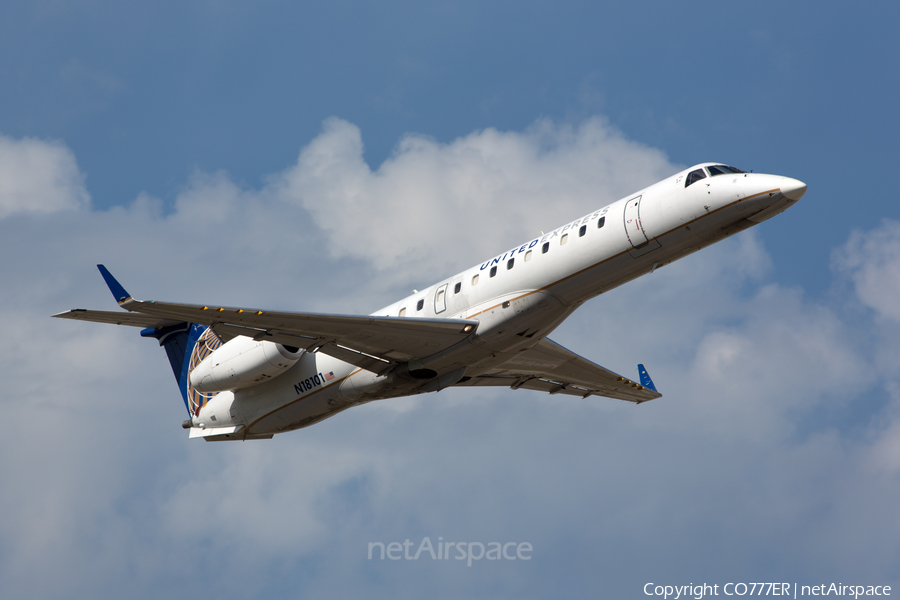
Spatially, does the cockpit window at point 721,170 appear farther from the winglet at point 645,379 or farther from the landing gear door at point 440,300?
the winglet at point 645,379

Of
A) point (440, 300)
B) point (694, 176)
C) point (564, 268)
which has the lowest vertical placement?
point (564, 268)

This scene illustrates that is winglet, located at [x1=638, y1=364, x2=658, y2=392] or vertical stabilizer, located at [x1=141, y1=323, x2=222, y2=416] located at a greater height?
vertical stabilizer, located at [x1=141, y1=323, x2=222, y2=416]

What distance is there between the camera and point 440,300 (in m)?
21.5

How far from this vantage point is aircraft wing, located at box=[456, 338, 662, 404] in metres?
25.0

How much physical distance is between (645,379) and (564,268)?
10617mm

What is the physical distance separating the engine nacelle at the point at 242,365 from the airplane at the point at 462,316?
3 cm

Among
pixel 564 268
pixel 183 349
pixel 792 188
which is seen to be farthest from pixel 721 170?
Result: pixel 183 349

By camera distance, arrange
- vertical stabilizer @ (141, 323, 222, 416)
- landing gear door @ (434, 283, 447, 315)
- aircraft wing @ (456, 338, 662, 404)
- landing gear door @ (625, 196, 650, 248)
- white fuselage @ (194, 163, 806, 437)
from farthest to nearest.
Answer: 1. vertical stabilizer @ (141, 323, 222, 416)
2. aircraft wing @ (456, 338, 662, 404)
3. landing gear door @ (434, 283, 447, 315)
4. landing gear door @ (625, 196, 650, 248)
5. white fuselage @ (194, 163, 806, 437)

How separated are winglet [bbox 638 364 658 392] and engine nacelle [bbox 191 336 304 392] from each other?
11400 mm

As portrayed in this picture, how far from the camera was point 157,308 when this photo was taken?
18.0 meters

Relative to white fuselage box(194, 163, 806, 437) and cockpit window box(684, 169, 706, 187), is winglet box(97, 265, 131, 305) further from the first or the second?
cockpit window box(684, 169, 706, 187)

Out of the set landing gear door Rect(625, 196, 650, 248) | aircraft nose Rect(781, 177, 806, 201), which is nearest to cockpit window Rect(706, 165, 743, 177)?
aircraft nose Rect(781, 177, 806, 201)

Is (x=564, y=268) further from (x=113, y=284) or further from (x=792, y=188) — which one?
(x=113, y=284)

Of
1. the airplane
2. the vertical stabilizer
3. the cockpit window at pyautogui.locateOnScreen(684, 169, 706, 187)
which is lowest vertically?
the airplane
